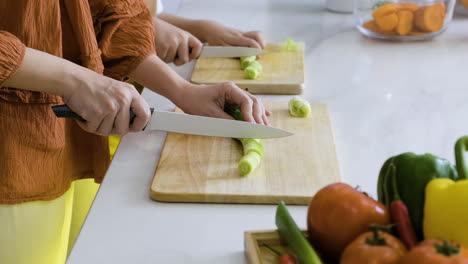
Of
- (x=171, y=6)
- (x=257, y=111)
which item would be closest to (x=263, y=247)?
(x=257, y=111)

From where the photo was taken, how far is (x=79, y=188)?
142 centimetres

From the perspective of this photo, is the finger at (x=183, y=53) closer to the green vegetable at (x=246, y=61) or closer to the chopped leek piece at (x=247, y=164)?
the green vegetable at (x=246, y=61)

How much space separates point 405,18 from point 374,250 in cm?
123

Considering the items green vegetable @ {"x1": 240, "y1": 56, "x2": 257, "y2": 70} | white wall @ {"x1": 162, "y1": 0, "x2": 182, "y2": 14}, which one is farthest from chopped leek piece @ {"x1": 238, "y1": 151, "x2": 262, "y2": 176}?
white wall @ {"x1": 162, "y1": 0, "x2": 182, "y2": 14}

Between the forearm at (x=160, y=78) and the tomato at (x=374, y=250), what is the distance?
683 millimetres

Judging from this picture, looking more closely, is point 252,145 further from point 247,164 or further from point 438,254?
point 438,254

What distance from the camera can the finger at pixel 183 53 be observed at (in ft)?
4.93

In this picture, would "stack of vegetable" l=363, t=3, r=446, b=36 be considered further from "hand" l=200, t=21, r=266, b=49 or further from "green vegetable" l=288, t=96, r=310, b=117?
"green vegetable" l=288, t=96, r=310, b=117

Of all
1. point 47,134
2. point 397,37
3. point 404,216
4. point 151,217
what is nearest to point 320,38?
point 397,37

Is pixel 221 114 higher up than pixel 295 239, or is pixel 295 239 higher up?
pixel 295 239

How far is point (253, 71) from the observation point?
1456mm

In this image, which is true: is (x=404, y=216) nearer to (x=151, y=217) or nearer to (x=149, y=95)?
(x=151, y=217)

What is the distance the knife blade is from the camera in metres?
1.56

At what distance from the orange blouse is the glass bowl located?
72cm
